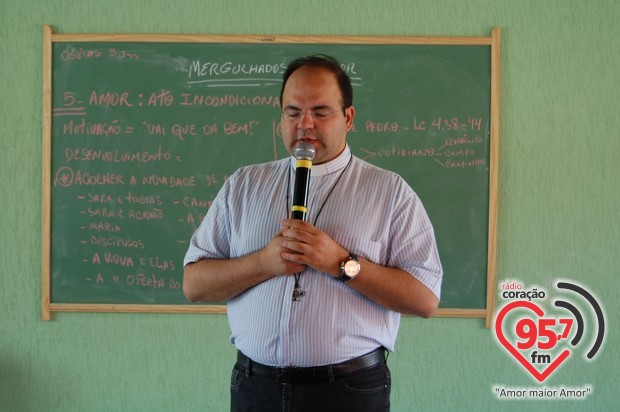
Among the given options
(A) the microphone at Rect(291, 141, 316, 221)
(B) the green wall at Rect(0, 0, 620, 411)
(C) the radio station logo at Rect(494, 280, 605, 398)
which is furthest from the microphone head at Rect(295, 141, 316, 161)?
(C) the radio station logo at Rect(494, 280, 605, 398)

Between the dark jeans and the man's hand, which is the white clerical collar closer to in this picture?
the man's hand

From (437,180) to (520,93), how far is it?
1.74 ft

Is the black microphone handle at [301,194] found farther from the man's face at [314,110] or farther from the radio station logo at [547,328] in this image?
the radio station logo at [547,328]

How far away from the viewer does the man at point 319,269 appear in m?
1.35

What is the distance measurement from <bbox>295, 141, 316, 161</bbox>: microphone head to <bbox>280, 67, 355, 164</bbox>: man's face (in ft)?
0.05

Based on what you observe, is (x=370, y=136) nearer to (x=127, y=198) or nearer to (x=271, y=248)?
(x=127, y=198)

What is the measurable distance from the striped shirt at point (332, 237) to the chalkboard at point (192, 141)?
127cm

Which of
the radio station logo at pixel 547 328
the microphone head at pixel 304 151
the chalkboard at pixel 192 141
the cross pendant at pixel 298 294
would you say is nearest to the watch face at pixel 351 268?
the cross pendant at pixel 298 294

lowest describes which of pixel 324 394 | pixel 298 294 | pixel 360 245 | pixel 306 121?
pixel 324 394

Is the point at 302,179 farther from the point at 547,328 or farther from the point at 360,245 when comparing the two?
the point at 547,328

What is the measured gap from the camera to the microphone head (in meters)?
1.41

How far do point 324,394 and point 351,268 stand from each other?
28 centimetres

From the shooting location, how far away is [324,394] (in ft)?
4.43

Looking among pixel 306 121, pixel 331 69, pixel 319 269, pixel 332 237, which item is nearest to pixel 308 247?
pixel 319 269
